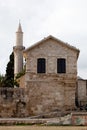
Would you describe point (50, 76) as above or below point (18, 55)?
below

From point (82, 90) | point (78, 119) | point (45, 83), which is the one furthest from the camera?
point (82, 90)

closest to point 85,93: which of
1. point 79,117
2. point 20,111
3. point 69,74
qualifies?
point 69,74

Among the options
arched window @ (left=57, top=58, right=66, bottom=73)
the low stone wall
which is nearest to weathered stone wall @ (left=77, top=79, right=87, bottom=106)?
arched window @ (left=57, top=58, right=66, bottom=73)

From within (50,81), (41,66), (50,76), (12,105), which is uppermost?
(41,66)

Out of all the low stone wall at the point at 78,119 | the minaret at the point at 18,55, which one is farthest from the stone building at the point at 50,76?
the minaret at the point at 18,55

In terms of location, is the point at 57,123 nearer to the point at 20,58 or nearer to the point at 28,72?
the point at 28,72

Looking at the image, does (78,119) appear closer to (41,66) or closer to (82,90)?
(41,66)

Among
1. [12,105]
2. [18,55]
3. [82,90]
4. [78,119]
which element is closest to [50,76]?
[12,105]

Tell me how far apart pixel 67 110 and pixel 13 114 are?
5.88 m

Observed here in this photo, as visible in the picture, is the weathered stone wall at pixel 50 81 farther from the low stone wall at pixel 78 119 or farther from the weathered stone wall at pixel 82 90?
the low stone wall at pixel 78 119

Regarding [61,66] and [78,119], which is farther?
[61,66]

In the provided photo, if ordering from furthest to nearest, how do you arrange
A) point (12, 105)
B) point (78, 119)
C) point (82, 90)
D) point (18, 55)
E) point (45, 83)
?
point (18, 55)
point (82, 90)
point (45, 83)
point (12, 105)
point (78, 119)

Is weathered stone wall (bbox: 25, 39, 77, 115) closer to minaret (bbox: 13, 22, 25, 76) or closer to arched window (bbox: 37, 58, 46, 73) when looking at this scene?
arched window (bbox: 37, 58, 46, 73)

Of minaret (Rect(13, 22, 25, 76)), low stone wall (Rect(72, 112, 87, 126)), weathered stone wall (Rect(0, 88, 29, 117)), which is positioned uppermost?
minaret (Rect(13, 22, 25, 76))
